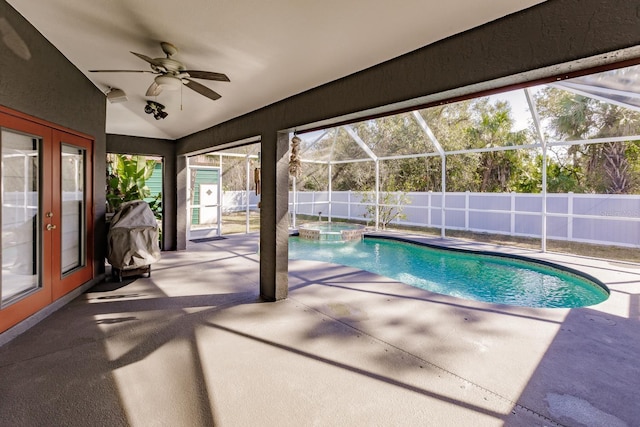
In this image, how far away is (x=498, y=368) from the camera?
3.00m

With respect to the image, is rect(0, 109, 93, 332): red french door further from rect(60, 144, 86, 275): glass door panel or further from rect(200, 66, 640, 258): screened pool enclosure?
rect(200, 66, 640, 258): screened pool enclosure

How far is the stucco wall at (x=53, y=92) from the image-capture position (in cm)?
320

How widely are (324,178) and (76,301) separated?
42.2ft

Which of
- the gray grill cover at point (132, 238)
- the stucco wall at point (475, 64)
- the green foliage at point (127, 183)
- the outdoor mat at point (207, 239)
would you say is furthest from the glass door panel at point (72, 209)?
the outdoor mat at point (207, 239)

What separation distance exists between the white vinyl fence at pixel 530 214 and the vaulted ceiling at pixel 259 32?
697 centimetres

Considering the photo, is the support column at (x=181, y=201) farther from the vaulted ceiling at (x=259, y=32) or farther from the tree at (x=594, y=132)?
the tree at (x=594, y=132)

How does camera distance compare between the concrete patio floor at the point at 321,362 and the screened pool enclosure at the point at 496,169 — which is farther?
the screened pool enclosure at the point at 496,169

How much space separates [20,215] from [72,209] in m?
1.31

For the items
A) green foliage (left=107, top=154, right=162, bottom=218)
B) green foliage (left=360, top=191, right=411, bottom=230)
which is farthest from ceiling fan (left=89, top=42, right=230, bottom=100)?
green foliage (left=360, top=191, right=411, bottom=230)

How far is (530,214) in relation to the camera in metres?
9.30

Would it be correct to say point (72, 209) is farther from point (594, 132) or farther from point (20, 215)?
point (594, 132)

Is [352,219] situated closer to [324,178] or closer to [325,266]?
[324,178]

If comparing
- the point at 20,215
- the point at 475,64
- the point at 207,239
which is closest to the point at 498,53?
the point at 475,64

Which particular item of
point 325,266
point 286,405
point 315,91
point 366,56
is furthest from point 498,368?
point 325,266
